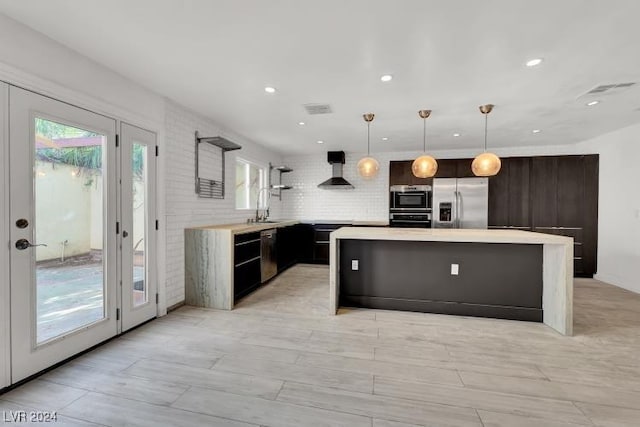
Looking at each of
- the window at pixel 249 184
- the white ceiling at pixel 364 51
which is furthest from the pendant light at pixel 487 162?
the window at pixel 249 184

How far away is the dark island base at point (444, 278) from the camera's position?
3316mm

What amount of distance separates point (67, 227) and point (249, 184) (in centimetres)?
358

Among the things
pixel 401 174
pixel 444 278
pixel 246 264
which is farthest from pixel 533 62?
pixel 246 264

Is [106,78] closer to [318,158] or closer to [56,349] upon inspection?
[56,349]

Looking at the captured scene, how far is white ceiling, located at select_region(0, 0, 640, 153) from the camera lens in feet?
6.06

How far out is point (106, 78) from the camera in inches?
105

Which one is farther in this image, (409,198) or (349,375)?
(409,198)

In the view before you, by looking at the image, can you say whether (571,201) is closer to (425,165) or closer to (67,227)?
(425,165)

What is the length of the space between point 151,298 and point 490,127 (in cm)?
524

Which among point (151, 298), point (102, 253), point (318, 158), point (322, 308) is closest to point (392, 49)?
point (322, 308)

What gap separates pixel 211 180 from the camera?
A: 168 inches

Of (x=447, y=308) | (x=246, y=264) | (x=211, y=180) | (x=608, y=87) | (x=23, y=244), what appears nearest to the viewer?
(x=23, y=244)

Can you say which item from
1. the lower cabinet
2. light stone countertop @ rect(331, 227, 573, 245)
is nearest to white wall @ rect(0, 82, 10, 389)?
light stone countertop @ rect(331, 227, 573, 245)

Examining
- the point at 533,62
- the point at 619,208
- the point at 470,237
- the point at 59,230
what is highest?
→ the point at 533,62
